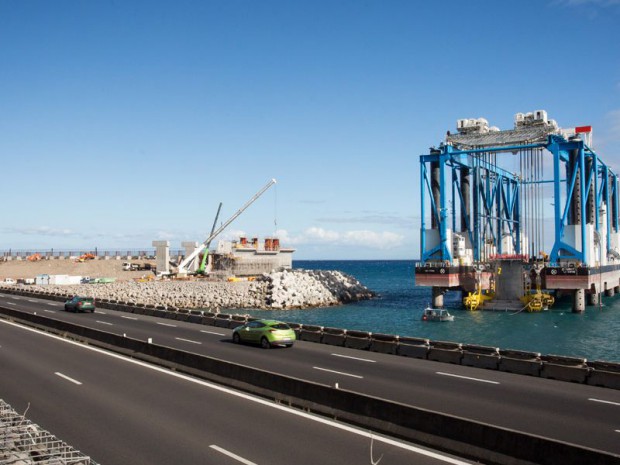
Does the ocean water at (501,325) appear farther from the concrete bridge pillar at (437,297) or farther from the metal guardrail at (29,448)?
the metal guardrail at (29,448)

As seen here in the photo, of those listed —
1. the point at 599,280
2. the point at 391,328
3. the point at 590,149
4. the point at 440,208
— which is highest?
the point at 590,149

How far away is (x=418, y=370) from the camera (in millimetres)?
24688

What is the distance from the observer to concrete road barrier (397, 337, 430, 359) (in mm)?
28344

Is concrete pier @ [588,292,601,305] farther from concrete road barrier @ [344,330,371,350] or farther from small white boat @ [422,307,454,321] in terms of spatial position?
concrete road barrier @ [344,330,371,350]

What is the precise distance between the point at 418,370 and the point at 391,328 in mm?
34460

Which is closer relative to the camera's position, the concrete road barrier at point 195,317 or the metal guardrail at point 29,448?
the metal guardrail at point 29,448

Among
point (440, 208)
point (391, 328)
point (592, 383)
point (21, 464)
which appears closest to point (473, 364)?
point (592, 383)

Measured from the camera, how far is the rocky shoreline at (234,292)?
82.9m

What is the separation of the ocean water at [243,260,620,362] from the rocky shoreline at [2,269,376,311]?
445cm

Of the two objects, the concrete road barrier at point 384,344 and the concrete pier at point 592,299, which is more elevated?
the concrete pier at point 592,299

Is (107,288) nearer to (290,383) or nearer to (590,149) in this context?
(590,149)

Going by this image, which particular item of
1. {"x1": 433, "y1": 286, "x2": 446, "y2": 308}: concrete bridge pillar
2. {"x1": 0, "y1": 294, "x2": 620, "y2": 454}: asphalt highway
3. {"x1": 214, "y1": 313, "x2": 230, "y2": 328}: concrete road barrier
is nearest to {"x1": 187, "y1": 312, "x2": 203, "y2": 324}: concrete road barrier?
{"x1": 214, "y1": 313, "x2": 230, "y2": 328}: concrete road barrier

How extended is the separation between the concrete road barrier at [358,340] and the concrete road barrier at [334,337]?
0.93ft

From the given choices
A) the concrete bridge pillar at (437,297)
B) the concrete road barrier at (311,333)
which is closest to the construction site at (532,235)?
the concrete bridge pillar at (437,297)
